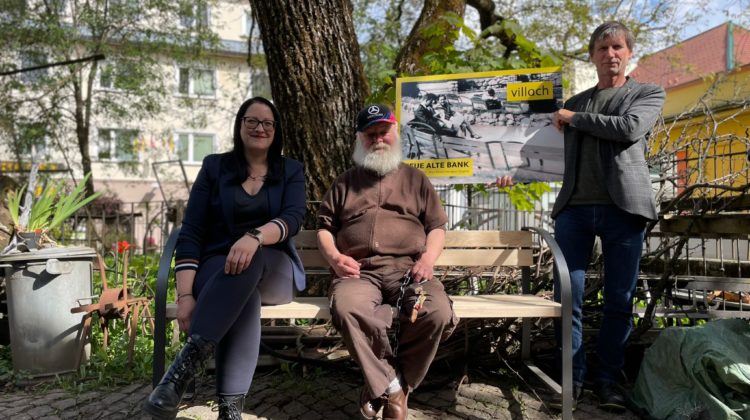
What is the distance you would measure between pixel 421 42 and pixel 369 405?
3.50 meters

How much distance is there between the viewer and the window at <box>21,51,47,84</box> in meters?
13.2

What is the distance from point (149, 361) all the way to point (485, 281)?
7.83 feet

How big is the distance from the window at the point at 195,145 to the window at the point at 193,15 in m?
10.7

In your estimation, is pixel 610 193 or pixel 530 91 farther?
pixel 530 91

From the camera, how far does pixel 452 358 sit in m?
3.49

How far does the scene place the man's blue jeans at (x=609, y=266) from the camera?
3020mm

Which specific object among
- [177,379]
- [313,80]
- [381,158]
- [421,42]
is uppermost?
[421,42]

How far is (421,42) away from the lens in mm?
5121

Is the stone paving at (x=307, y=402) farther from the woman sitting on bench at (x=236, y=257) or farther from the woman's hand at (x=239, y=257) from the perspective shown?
the woman's hand at (x=239, y=257)

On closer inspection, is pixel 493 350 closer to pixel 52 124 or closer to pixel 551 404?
pixel 551 404

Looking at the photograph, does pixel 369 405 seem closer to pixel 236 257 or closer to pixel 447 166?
pixel 236 257

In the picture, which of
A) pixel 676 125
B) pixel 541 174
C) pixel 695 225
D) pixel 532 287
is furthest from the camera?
pixel 676 125

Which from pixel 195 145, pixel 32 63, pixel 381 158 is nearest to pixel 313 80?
pixel 381 158

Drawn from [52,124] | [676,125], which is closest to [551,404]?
[676,125]
